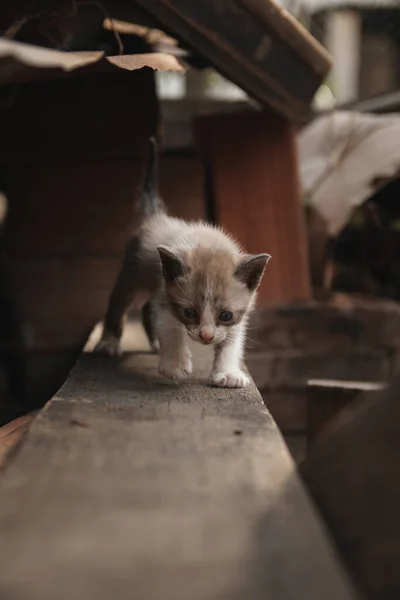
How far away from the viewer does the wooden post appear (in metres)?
4.64

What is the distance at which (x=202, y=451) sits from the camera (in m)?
1.82

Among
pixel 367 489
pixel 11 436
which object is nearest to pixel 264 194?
pixel 11 436

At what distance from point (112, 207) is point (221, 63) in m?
1.34

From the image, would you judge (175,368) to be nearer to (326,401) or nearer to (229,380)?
(229,380)

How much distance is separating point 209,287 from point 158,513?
4.15 feet

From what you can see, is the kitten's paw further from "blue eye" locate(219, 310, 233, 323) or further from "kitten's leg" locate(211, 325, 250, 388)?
"blue eye" locate(219, 310, 233, 323)

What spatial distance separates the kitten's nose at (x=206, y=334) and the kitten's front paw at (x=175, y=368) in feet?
0.69

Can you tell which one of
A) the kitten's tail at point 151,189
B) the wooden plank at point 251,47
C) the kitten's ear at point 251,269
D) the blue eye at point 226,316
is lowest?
the blue eye at point 226,316

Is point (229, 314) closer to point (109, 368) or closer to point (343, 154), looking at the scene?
point (109, 368)

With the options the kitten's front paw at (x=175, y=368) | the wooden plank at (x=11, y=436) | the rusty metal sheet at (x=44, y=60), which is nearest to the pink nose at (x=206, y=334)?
the kitten's front paw at (x=175, y=368)

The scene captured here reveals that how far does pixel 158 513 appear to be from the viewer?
1.45 metres

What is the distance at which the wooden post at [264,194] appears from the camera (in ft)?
15.2

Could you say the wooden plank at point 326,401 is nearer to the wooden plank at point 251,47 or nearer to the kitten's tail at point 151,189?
the kitten's tail at point 151,189

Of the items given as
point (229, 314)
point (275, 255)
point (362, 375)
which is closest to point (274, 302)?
point (275, 255)
